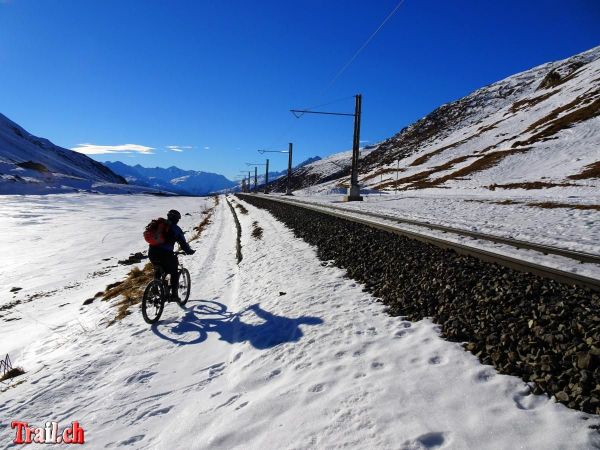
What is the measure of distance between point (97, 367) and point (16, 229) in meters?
32.5

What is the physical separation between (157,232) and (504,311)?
6980 millimetres

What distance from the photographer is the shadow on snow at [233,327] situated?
22.5ft

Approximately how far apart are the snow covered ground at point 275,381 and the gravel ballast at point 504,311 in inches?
9.7

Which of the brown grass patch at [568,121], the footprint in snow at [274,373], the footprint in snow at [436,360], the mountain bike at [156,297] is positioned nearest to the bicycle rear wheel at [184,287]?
the mountain bike at [156,297]

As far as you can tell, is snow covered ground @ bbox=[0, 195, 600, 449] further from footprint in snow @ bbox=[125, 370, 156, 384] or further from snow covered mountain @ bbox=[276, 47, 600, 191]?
snow covered mountain @ bbox=[276, 47, 600, 191]

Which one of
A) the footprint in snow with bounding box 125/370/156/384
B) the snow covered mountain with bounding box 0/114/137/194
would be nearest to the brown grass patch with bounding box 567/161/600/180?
the footprint in snow with bounding box 125/370/156/384

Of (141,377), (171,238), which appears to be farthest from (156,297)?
(141,377)

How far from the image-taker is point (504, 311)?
5.59 metres

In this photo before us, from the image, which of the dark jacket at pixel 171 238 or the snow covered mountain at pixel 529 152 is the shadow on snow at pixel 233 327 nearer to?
the dark jacket at pixel 171 238

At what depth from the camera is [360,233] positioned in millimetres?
13891

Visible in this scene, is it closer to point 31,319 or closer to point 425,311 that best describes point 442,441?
point 425,311

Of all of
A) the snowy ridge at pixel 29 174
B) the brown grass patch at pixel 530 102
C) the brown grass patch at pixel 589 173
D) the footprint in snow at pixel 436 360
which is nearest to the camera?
the footprint in snow at pixel 436 360

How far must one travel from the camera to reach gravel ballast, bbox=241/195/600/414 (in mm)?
3996

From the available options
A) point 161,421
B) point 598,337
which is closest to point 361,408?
point 161,421
